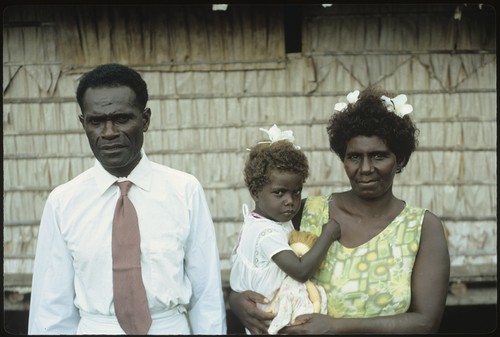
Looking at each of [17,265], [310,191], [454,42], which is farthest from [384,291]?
[17,265]

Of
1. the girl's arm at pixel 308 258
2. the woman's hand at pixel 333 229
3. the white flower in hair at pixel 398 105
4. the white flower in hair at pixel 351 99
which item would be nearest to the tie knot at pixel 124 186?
the girl's arm at pixel 308 258

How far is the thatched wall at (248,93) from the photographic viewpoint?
5.33 metres

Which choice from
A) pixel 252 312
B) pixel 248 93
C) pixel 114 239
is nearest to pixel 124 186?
pixel 114 239

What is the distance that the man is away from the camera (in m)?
2.61

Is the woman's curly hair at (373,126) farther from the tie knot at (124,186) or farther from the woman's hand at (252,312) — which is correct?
the tie knot at (124,186)

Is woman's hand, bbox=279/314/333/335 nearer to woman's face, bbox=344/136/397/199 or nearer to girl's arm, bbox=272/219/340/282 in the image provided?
girl's arm, bbox=272/219/340/282

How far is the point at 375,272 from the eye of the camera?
263 centimetres

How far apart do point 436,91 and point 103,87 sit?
11.7ft

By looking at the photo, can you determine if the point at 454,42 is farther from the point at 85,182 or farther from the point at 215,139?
the point at 85,182

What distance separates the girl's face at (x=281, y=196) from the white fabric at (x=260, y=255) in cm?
5

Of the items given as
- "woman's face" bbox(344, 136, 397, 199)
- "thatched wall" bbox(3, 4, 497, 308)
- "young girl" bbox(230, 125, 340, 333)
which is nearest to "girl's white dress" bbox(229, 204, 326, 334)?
"young girl" bbox(230, 125, 340, 333)

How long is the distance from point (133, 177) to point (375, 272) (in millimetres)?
1060

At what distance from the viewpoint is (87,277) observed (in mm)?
2619

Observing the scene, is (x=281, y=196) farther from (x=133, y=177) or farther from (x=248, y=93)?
(x=248, y=93)
